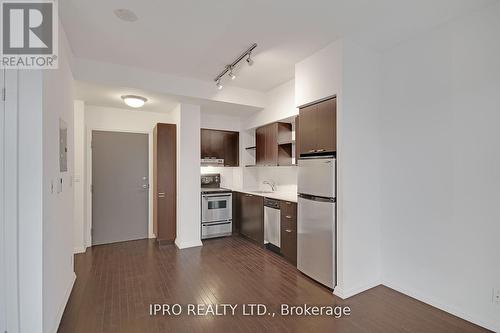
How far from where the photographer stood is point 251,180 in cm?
549

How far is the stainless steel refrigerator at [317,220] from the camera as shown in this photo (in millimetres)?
2748

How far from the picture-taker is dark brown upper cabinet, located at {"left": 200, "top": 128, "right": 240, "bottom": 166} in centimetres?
513

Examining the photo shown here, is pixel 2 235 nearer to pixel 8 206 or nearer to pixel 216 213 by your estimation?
pixel 8 206

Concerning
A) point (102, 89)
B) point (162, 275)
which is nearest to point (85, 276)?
point (162, 275)

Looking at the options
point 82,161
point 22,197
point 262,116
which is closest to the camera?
point 22,197

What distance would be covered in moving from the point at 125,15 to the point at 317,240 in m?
3.12

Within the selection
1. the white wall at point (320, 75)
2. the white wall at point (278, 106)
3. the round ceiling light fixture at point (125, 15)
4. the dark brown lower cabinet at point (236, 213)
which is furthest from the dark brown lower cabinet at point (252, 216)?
the round ceiling light fixture at point (125, 15)

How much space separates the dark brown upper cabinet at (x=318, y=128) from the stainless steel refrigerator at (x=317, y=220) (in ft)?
0.49

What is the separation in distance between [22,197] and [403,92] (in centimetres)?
366

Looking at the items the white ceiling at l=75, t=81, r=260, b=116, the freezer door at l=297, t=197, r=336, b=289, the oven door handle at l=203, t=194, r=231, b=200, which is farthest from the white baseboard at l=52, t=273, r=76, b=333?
the freezer door at l=297, t=197, r=336, b=289

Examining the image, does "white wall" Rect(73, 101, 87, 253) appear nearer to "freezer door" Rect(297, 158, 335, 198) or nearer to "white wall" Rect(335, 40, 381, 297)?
"freezer door" Rect(297, 158, 335, 198)

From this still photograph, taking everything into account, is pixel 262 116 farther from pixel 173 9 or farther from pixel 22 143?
pixel 22 143

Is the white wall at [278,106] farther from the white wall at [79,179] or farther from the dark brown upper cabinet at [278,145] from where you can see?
the white wall at [79,179]

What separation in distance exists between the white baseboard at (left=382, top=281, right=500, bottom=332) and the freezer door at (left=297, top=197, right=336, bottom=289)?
0.77 m
